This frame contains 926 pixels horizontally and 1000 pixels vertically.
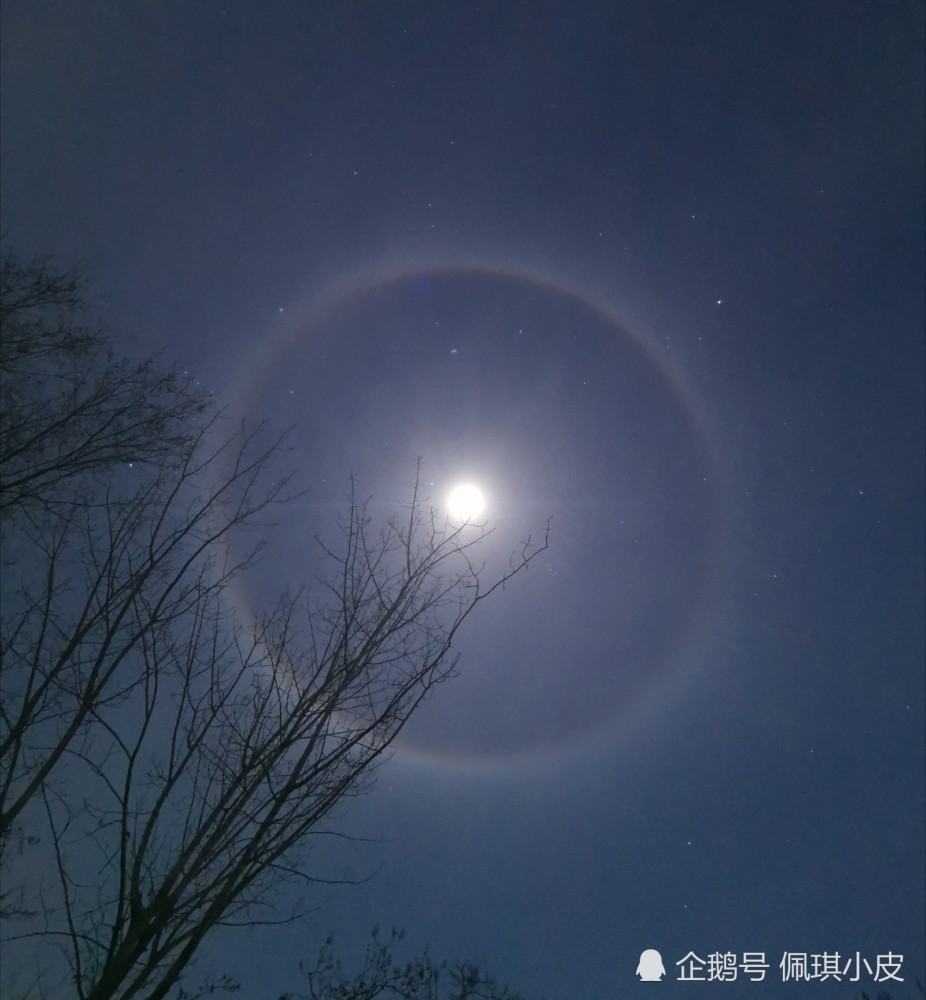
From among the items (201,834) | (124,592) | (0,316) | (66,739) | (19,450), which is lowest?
(201,834)

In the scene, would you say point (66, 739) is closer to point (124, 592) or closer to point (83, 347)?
point (124, 592)

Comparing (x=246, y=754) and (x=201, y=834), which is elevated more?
(x=246, y=754)

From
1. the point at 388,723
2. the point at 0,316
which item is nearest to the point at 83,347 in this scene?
the point at 0,316

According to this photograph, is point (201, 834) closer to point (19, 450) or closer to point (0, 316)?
point (19, 450)

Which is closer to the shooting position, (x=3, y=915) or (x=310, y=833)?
(x=310, y=833)

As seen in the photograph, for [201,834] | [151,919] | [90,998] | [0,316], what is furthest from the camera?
[0,316]

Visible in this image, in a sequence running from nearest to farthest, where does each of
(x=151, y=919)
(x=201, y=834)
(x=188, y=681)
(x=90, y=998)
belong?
(x=90, y=998) < (x=151, y=919) < (x=201, y=834) < (x=188, y=681)

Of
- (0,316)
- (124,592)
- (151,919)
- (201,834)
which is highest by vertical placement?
(0,316)

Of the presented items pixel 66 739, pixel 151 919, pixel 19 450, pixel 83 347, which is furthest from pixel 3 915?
pixel 83 347

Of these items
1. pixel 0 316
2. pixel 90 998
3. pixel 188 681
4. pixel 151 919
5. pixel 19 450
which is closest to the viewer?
pixel 90 998
